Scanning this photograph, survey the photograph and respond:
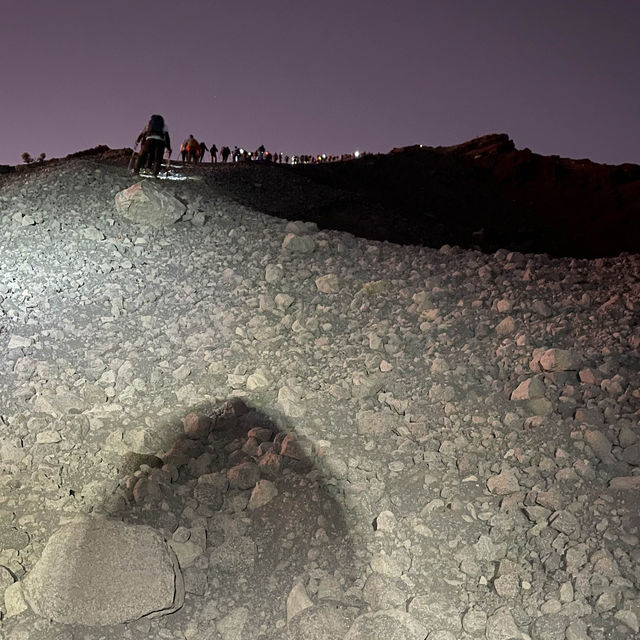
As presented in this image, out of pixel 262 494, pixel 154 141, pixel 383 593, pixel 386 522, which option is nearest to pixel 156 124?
pixel 154 141

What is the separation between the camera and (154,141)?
12047mm

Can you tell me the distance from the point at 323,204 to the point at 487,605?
12248 millimetres

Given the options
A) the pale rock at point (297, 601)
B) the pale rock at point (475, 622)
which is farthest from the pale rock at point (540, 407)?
the pale rock at point (297, 601)

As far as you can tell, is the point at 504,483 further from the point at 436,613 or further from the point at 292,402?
the point at 292,402

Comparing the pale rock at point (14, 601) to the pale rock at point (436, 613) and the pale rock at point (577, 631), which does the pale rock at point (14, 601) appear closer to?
the pale rock at point (436, 613)

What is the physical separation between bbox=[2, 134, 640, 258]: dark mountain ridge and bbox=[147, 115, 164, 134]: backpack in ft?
8.01

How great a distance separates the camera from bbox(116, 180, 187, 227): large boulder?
9555 millimetres

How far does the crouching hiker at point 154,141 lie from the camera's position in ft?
39.2

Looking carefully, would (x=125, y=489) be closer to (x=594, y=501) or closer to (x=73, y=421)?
(x=73, y=421)

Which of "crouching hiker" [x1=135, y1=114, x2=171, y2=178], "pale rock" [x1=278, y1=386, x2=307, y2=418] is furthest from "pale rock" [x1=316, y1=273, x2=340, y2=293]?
"crouching hiker" [x1=135, y1=114, x2=171, y2=178]

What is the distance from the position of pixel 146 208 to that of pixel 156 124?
318 cm

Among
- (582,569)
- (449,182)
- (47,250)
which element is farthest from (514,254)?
(449,182)

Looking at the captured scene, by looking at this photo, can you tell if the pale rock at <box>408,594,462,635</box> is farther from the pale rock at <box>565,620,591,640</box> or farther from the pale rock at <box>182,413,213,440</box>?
the pale rock at <box>182,413,213,440</box>

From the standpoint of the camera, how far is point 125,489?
16.8 feet
